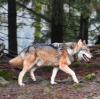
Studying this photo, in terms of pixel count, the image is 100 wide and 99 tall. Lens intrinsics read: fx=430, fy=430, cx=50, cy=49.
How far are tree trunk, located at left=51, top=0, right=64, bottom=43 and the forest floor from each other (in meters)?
2.75

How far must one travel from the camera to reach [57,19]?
14.4 metres

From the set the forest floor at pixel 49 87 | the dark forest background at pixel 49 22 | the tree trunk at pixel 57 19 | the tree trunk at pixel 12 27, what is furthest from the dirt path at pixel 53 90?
the tree trunk at pixel 12 27

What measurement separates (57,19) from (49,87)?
5.30m

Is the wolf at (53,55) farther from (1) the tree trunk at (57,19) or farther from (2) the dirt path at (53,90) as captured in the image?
(1) the tree trunk at (57,19)

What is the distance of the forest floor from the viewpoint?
28.8 ft

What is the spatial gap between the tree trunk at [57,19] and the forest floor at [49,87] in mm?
2750

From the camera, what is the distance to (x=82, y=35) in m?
17.8

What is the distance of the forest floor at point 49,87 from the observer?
28.8ft

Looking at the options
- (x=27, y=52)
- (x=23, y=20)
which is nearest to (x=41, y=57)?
(x=27, y=52)

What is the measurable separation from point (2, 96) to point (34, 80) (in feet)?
4.86

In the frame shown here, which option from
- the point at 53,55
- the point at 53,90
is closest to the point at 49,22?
the point at 53,55

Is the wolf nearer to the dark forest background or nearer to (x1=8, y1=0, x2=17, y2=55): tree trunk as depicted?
Result: the dark forest background

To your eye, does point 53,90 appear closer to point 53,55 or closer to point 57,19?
point 53,55

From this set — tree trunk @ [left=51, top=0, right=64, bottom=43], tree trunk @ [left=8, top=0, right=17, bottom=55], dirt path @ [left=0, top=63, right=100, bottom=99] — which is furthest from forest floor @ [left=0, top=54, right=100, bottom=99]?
tree trunk @ [left=8, top=0, right=17, bottom=55]
